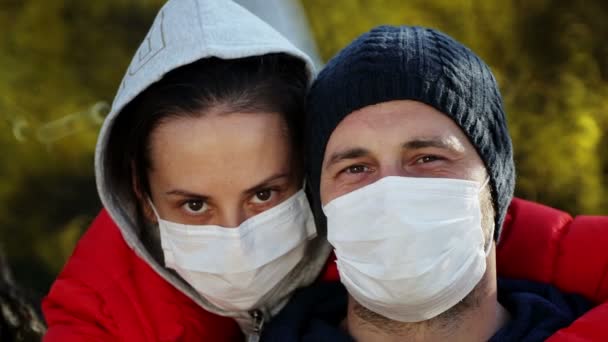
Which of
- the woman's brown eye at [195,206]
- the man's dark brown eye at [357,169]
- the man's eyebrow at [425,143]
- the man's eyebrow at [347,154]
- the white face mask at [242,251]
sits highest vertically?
the man's eyebrow at [425,143]

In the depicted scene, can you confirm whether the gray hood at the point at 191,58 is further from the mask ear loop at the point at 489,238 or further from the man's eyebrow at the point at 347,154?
the mask ear loop at the point at 489,238

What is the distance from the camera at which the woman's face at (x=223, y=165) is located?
279 cm

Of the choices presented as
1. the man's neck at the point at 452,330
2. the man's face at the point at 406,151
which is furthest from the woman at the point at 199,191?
the man's neck at the point at 452,330

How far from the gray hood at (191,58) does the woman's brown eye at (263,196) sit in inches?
12.2

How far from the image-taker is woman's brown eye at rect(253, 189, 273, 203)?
289 centimetres

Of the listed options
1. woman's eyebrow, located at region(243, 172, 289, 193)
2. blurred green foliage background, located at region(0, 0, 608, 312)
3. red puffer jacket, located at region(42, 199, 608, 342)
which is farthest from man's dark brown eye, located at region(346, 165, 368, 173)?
blurred green foliage background, located at region(0, 0, 608, 312)

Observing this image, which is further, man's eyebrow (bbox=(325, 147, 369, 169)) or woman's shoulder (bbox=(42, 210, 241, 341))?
woman's shoulder (bbox=(42, 210, 241, 341))

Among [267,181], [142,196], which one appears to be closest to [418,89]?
[267,181]

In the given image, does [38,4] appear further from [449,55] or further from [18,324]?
[449,55]

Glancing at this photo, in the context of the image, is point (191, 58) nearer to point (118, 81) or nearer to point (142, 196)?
point (142, 196)

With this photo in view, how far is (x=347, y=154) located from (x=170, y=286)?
941 millimetres

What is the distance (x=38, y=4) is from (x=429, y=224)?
2967 millimetres

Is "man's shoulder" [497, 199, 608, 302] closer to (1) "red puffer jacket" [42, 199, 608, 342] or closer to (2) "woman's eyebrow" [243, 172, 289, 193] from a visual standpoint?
(1) "red puffer jacket" [42, 199, 608, 342]

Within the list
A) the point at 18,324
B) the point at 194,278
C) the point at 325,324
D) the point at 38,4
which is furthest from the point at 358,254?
the point at 38,4
